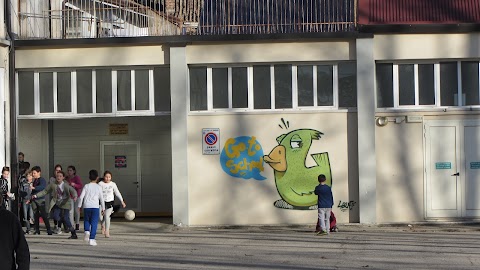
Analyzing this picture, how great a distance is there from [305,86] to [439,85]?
3.34m

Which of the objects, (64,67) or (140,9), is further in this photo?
(140,9)

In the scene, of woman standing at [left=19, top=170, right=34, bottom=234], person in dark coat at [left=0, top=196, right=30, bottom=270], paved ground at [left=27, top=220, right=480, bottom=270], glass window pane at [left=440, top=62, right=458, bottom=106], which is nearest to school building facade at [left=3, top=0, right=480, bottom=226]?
glass window pane at [left=440, top=62, right=458, bottom=106]

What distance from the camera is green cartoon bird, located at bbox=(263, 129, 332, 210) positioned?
2245 cm

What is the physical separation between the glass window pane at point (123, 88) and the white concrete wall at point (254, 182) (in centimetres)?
221

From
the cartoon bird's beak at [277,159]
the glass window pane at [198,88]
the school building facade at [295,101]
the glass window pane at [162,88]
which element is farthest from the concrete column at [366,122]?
the glass window pane at [162,88]

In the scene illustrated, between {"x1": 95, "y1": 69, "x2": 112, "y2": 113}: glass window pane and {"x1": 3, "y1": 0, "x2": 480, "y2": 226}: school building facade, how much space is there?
26 millimetres

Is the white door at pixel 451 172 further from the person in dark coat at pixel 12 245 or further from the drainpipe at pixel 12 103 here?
the person in dark coat at pixel 12 245

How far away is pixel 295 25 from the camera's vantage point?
2286cm

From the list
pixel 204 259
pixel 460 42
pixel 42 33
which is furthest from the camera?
pixel 42 33

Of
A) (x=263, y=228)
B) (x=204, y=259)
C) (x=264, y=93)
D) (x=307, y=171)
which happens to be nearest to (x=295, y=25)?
(x=264, y=93)

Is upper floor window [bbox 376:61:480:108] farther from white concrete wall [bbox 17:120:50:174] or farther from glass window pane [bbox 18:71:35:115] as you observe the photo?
white concrete wall [bbox 17:120:50:174]

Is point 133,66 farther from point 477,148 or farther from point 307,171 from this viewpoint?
point 477,148

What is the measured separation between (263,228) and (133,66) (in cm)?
530

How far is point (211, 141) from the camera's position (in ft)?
74.2
